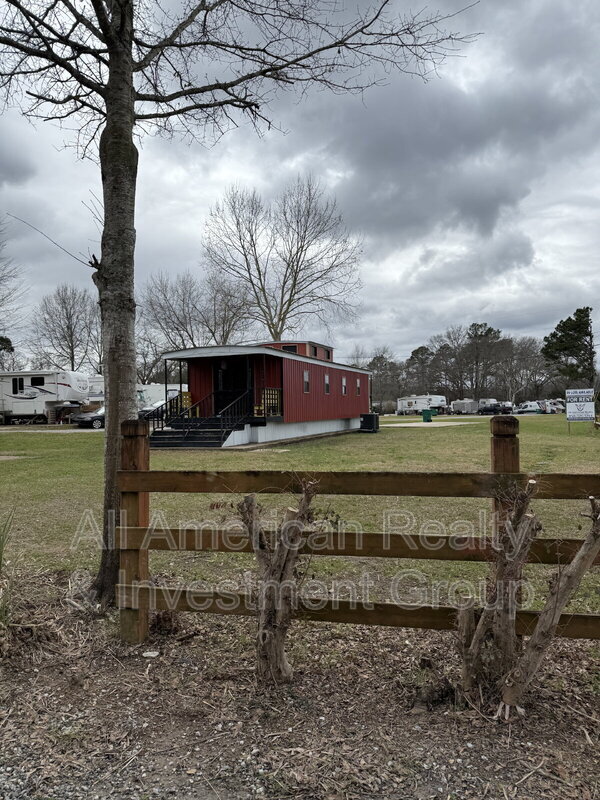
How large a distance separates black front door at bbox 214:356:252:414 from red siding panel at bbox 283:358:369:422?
1705mm

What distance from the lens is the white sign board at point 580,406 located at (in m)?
20.9

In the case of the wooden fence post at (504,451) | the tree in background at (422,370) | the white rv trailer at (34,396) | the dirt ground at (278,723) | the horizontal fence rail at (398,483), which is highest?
the tree in background at (422,370)

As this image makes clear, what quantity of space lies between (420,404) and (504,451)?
61841 mm

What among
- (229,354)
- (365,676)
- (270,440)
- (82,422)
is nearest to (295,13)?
(365,676)

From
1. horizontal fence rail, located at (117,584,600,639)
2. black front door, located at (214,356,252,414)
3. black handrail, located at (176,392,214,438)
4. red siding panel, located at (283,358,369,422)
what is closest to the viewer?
horizontal fence rail, located at (117,584,600,639)

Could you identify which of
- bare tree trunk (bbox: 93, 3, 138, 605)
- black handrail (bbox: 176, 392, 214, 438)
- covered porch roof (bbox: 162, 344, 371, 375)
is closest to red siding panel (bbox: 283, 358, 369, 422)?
covered porch roof (bbox: 162, 344, 371, 375)

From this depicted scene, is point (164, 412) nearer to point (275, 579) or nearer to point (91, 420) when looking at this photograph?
point (91, 420)

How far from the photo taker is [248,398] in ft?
61.5

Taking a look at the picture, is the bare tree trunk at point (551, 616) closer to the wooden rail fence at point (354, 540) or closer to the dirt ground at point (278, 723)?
the dirt ground at point (278, 723)

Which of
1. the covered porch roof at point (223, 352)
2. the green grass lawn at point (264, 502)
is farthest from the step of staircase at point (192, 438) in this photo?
the covered porch roof at point (223, 352)

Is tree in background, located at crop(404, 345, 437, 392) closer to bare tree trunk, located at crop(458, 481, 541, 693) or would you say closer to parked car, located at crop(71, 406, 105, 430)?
parked car, located at crop(71, 406, 105, 430)

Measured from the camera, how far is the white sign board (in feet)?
68.6

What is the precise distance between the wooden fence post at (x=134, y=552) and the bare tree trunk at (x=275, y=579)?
83cm

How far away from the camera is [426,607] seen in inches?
103
